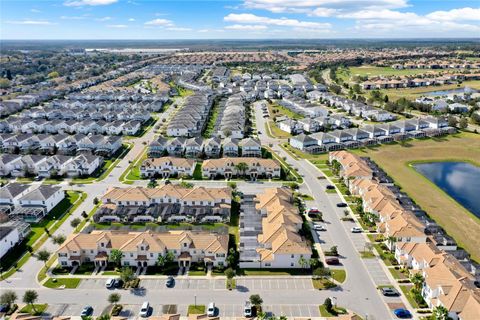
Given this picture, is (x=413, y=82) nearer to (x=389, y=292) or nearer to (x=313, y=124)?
(x=313, y=124)

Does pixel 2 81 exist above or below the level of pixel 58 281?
above

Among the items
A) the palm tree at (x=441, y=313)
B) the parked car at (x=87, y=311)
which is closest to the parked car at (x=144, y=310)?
the parked car at (x=87, y=311)

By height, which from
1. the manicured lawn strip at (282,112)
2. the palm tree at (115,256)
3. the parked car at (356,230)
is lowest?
the parked car at (356,230)

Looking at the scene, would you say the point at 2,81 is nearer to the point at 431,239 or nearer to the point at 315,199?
the point at 315,199

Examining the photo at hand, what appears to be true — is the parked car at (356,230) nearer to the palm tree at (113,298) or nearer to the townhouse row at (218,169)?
the townhouse row at (218,169)

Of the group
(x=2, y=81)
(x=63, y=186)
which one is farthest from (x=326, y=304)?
(x=2, y=81)

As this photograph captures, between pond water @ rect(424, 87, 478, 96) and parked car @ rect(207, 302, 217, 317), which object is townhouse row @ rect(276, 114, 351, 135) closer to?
parked car @ rect(207, 302, 217, 317)
